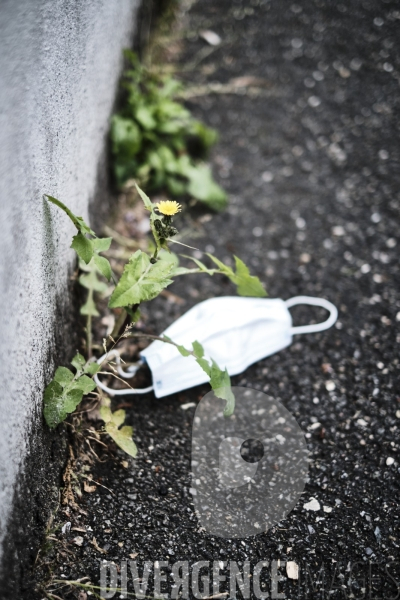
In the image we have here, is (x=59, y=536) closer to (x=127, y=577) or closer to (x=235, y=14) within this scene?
(x=127, y=577)

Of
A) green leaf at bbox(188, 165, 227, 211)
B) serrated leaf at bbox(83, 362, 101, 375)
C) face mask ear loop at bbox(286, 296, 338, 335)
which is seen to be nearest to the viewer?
serrated leaf at bbox(83, 362, 101, 375)

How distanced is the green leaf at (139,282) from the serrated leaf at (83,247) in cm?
11

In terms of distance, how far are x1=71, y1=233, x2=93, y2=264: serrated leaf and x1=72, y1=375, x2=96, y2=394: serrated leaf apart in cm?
33

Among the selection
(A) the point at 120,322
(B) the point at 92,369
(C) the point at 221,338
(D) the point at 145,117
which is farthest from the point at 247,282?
(D) the point at 145,117

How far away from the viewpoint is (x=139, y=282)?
141 centimetres

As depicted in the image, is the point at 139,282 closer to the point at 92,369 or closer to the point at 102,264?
the point at 102,264

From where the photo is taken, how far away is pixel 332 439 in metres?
1.72

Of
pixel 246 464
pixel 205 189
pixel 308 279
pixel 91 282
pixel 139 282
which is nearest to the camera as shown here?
pixel 139 282

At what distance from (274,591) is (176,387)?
68cm

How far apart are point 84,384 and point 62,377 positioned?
6cm

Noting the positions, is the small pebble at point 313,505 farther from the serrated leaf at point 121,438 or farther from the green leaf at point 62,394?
the green leaf at point 62,394

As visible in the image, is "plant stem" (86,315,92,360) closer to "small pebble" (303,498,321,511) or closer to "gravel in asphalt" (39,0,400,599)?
"gravel in asphalt" (39,0,400,599)

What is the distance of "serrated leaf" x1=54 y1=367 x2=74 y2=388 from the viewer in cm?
144

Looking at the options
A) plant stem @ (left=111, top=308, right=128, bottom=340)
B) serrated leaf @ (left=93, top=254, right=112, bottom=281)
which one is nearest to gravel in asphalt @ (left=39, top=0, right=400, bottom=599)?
plant stem @ (left=111, top=308, right=128, bottom=340)
